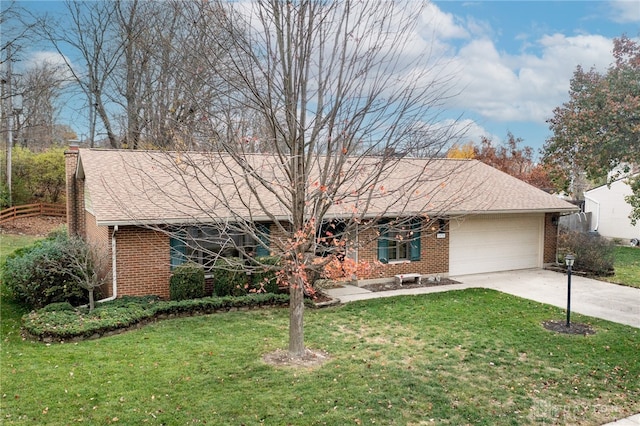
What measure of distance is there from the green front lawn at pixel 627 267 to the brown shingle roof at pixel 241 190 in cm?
281

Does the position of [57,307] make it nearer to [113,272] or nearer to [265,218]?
[113,272]

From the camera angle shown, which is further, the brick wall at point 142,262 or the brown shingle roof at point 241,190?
the brick wall at point 142,262

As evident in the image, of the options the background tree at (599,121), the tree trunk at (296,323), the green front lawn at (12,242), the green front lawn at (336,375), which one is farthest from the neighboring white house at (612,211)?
the green front lawn at (12,242)

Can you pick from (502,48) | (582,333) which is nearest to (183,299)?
(582,333)

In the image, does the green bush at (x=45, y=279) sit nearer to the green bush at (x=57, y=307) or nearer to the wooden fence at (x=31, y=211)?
the green bush at (x=57, y=307)

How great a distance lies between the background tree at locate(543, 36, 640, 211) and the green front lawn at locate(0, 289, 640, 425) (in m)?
3.92

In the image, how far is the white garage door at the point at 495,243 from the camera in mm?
15453

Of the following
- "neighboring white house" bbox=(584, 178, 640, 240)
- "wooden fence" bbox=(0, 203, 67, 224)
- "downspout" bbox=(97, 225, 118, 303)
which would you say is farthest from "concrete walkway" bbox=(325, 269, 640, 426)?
"wooden fence" bbox=(0, 203, 67, 224)

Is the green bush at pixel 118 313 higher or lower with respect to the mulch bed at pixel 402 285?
higher

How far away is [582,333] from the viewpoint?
9273 millimetres

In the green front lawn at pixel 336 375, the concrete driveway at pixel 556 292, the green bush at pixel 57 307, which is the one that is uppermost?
the green bush at pixel 57 307

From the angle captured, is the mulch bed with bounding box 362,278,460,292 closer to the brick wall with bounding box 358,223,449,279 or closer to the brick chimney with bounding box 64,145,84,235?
the brick wall with bounding box 358,223,449,279

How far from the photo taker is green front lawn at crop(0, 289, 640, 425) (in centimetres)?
578

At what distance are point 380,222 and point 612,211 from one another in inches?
773
